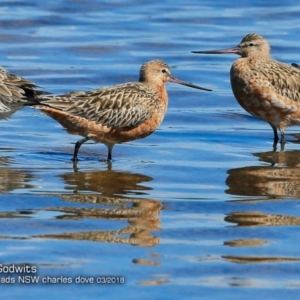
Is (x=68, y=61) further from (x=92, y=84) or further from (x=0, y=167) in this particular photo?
(x=0, y=167)

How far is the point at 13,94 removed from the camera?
1066 cm

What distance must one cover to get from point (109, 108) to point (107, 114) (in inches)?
2.6

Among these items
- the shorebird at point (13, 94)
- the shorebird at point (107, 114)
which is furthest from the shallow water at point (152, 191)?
the shorebird at point (13, 94)

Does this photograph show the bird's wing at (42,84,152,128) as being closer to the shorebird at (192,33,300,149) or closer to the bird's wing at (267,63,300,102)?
the shorebird at (192,33,300,149)

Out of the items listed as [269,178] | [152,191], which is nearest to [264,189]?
[269,178]

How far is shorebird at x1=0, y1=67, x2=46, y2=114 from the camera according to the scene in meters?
10.6

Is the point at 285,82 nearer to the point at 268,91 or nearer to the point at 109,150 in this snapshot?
the point at 268,91

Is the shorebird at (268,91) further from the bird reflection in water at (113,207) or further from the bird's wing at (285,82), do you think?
the bird reflection in water at (113,207)

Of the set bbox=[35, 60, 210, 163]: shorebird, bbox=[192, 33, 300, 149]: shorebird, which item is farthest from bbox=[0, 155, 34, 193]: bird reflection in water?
bbox=[192, 33, 300, 149]: shorebird

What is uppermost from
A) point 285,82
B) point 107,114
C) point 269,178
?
point 285,82

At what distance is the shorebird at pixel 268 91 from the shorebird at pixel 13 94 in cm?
232

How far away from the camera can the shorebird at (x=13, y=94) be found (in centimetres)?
1055

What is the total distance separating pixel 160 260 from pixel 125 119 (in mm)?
3458

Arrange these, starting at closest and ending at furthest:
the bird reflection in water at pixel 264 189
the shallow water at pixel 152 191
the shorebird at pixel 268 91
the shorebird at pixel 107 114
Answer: the shallow water at pixel 152 191 < the bird reflection in water at pixel 264 189 < the shorebird at pixel 107 114 < the shorebird at pixel 268 91
